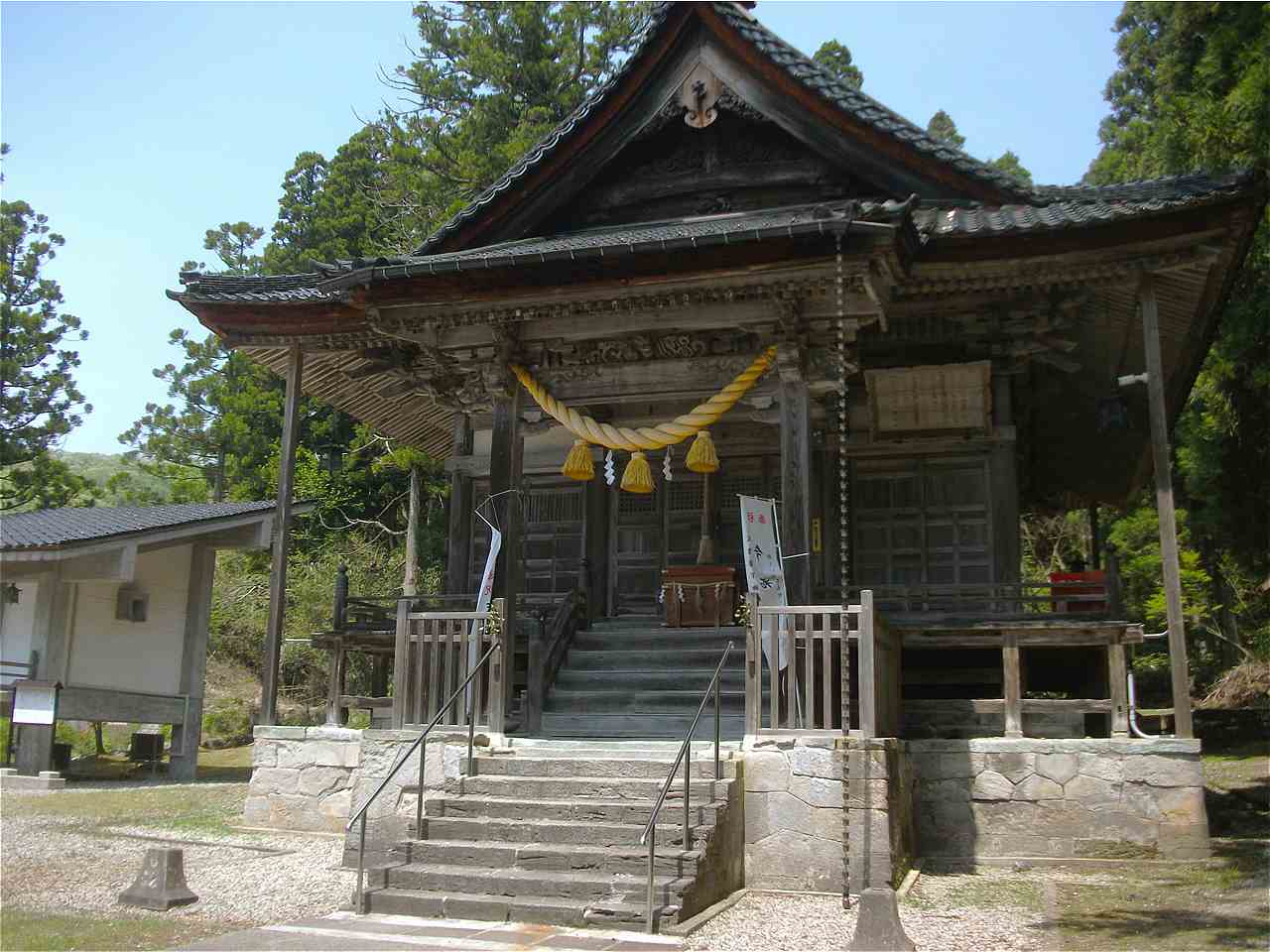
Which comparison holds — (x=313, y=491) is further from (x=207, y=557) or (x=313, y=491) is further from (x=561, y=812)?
(x=561, y=812)

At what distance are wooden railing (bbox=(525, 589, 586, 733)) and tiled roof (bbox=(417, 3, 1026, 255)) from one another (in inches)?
180

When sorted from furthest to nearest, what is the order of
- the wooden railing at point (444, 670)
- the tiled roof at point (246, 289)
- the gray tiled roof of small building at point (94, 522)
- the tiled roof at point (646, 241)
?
the gray tiled roof of small building at point (94, 522) → the tiled roof at point (246, 289) → the wooden railing at point (444, 670) → the tiled roof at point (646, 241)

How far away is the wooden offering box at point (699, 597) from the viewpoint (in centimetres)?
1284

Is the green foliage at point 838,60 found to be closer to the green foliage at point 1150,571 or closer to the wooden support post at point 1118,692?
the green foliage at point 1150,571

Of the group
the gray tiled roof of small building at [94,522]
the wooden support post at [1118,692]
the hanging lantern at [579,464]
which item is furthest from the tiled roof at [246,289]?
the wooden support post at [1118,692]

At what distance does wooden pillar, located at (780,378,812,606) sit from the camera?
34.5 ft

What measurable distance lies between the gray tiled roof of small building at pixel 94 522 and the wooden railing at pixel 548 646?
740 centimetres

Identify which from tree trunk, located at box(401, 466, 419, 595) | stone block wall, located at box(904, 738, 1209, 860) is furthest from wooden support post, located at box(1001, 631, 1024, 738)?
tree trunk, located at box(401, 466, 419, 595)

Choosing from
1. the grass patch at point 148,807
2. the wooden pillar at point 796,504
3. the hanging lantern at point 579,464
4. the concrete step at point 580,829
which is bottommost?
the grass patch at point 148,807

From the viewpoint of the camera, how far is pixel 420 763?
9492mm

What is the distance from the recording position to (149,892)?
8117 millimetres

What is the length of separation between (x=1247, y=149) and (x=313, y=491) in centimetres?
2644

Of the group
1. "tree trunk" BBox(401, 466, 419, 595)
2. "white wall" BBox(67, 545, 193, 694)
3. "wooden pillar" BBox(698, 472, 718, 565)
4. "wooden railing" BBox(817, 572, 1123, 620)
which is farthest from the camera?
"tree trunk" BBox(401, 466, 419, 595)

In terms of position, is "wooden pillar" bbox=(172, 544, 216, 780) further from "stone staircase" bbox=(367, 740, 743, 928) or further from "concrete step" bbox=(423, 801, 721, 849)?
"concrete step" bbox=(423, 801, 721, 849)
